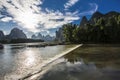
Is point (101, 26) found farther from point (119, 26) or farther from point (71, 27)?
point (71, 27)

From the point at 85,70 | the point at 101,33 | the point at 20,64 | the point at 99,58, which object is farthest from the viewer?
the point at 101,33

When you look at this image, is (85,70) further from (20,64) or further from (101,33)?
(101,33)

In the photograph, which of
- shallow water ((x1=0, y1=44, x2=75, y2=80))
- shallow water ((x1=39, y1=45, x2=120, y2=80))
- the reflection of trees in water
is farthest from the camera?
the reflection of trees in water

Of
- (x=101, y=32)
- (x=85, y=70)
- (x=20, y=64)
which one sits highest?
(x=101, y=32)

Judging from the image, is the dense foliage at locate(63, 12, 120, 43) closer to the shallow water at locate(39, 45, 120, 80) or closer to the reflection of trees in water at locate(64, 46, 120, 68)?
the reflection of trees in water at locate(64, 46, 120, 68)

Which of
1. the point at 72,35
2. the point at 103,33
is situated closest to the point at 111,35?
the point at 103,33

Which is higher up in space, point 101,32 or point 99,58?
point 101,32

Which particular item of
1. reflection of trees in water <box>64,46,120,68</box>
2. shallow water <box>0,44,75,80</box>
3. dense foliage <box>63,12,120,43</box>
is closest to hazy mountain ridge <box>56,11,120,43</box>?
dense foliage <box>63,12,120,43</box>

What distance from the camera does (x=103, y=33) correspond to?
255ft

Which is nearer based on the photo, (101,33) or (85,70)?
(85,70)

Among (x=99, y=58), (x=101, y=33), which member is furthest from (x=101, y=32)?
(x=99, y=58)

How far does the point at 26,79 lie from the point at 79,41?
Answer: 76.7m

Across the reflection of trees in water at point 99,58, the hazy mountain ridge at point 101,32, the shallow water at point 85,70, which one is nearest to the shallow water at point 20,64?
the shallow water at point 85,70

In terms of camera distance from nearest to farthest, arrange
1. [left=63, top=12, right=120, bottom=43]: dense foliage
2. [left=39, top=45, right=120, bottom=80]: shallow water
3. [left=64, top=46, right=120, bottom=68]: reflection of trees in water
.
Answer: [left=39, top=45, right=120, bottom=80]: shallow water
[left=64, top=46, right=120, bottom=68]: reflection of trees in water
[left=63, top=12, right=120, bottom=43]: dense foliage
